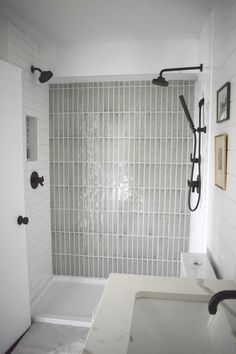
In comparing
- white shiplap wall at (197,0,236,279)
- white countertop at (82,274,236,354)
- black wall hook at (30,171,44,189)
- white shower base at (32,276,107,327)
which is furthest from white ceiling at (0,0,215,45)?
white shower base at (32,276,107,327)

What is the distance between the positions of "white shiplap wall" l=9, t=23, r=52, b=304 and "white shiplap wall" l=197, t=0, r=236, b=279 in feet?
4.74

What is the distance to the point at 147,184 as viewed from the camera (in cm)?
274

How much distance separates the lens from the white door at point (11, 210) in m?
1.82

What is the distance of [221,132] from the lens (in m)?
1.53

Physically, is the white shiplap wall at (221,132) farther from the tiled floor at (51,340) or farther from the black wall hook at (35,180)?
the black wall hook at (35,180)

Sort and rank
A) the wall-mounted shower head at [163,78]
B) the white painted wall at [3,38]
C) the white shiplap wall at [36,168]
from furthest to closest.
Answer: the white shiplap wall at [36,168] → the wall-mounted shower head at [163,78] → the white painted wall at [3,38]

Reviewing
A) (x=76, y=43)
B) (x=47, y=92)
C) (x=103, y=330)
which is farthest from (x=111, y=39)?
(x=103, y=330)

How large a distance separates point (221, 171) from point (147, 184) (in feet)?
4.25

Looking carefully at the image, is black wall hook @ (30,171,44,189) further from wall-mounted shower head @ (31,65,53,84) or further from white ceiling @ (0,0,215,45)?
white ceiling @ (0,0,215,45)

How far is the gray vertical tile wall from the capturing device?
8.74 feet

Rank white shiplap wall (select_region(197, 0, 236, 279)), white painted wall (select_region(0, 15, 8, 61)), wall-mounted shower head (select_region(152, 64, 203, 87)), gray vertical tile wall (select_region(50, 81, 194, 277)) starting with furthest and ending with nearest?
gray vertical tile wall (select_region(50, 81, 194, 277)) → wall-mounted shower head (select_region(152, 64, 203, 87)) → white painted wall (select_region(0, 15, 8, 61)) → white shiplap wall (select_region(197, 0, 236, 279))

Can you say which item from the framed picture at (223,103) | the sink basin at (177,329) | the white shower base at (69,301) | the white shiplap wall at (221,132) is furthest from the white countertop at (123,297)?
the white shower base at (69,301)

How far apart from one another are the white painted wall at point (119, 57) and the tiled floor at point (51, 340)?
2205mm

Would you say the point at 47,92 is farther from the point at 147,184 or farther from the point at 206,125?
the point at 206,125
